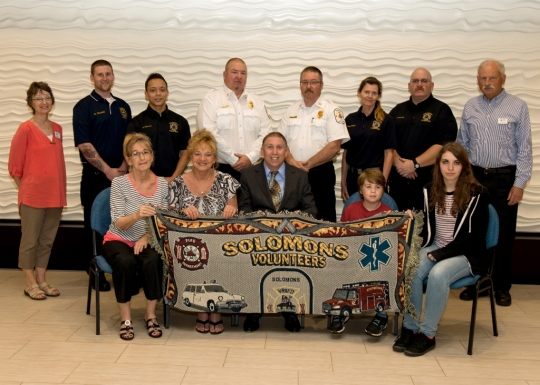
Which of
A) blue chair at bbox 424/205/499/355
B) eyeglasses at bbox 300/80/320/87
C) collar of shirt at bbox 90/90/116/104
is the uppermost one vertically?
eyeglasses at bbox 300/80/320/87

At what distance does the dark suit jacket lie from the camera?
430 centimetres

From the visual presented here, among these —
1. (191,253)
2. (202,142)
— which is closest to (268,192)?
(202,142)

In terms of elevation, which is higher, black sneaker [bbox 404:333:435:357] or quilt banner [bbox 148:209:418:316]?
quilt banner [bbox 148:209:418:316]

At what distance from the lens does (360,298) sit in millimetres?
3912

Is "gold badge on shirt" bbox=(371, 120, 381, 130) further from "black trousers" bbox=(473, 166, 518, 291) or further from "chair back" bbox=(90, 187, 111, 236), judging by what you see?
"chair back" bbox=(90, 187, 111, 236)

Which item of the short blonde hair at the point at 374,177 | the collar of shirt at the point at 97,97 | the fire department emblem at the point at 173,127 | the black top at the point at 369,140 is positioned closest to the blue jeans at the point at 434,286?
the short blonde hair at the point at 374,177

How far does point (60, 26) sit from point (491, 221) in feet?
14.1

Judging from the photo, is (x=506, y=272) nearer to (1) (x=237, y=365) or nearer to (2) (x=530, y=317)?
(2) (x=530, y=317)

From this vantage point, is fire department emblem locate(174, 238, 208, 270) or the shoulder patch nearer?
fire department emblem locate(174, 238, 208, 270)

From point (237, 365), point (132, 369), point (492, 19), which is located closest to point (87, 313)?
point (132, 369)

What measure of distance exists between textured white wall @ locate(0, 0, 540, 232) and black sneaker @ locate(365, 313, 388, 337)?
240 centimetres

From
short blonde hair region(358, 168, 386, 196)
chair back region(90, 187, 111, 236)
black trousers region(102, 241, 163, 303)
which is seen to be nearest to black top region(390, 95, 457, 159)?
short blonde hair region(358, 168, 386, 196)

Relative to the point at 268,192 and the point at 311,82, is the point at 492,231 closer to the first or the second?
the point at 268,192

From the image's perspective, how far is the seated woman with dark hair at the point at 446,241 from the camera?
12.5 ft
